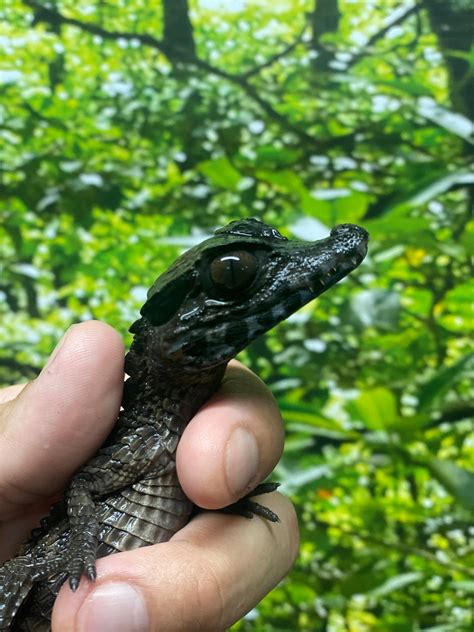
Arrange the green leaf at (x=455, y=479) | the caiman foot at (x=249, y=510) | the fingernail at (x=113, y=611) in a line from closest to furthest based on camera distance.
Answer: the fingernail at (x=113, y=611) < the caiman foot at (x=249, y=510) < the green leaf at (x=455, y=479)

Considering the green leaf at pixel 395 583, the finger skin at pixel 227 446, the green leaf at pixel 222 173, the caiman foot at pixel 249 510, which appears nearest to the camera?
the finger skin at pixel 227 446

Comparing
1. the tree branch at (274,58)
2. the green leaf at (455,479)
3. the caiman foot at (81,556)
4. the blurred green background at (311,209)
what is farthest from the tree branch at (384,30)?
the caiman foot at (81,556)

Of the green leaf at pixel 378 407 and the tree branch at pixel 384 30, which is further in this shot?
the tree branch at pixel 384 30

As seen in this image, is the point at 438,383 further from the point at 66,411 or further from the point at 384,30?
the point at 66,411

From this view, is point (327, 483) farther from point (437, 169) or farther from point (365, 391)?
point (437, 169)

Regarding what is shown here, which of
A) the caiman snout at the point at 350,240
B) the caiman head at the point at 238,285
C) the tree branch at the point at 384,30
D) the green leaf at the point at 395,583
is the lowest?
the green leaf at the point at 395,583

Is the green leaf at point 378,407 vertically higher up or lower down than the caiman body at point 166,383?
lower down

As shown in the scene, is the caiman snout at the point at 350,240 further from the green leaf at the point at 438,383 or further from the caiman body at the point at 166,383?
the green leaf at the point at 438,383

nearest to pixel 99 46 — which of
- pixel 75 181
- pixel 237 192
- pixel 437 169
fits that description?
pixel 75 181
